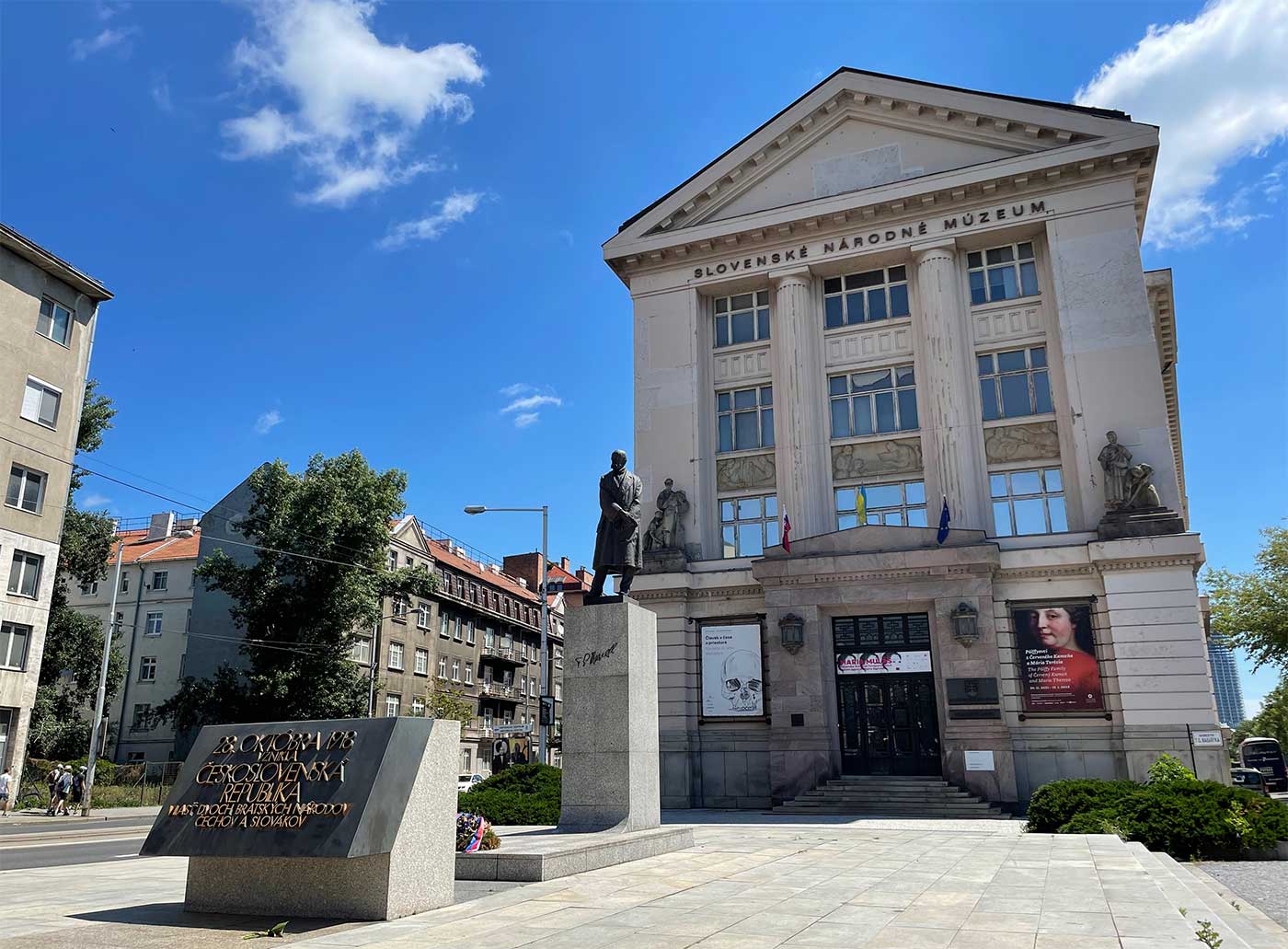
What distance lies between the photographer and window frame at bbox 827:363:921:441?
107ft

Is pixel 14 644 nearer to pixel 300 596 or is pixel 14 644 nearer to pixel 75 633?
pixel 75 633

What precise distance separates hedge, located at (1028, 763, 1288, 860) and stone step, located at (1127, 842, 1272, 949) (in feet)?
8.60

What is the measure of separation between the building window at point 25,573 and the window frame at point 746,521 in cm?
2844

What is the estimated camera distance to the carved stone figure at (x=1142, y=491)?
27.6 metres

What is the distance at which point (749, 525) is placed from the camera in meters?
33.8

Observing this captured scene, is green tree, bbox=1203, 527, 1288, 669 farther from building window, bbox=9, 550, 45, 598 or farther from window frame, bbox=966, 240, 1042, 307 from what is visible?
building window, bbox=9, 550, 45, 598

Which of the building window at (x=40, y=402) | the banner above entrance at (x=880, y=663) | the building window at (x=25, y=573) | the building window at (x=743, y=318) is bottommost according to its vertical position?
the banner above entrance at (x=880, y=663)

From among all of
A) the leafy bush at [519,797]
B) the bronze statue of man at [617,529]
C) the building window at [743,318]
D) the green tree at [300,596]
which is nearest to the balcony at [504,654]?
the green tree at [300,596]

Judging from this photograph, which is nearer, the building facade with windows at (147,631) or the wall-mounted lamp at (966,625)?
the wall-mounted lamp at (966,625)

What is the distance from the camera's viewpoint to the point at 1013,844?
1578 centimetres

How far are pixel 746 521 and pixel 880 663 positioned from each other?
730cm

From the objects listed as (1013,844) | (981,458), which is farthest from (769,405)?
(1013,844)

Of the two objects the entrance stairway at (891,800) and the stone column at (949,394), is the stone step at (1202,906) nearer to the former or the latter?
the entrance stairway at (891,800)
